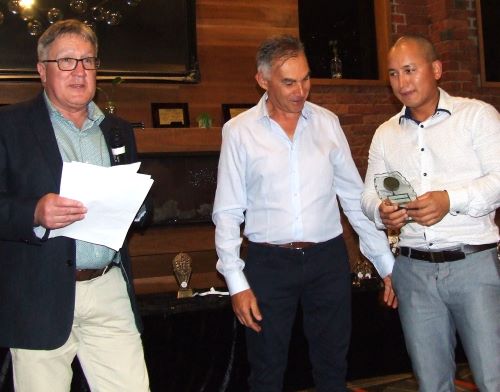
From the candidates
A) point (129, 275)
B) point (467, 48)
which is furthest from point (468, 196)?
point (467, 48)

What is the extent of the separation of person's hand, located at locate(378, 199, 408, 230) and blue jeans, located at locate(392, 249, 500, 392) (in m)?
0.19

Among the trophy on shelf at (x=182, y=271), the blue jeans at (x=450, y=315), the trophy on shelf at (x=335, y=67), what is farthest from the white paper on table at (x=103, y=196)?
the trophy on shelf at (x=335, y=67)

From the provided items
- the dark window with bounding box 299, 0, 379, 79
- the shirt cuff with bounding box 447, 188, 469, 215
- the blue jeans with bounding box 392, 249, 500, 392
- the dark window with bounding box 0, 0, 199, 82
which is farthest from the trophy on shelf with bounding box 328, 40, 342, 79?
the shirt cuff with bounding box 447, 188, 469, 215

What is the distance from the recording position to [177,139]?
15.0 ft

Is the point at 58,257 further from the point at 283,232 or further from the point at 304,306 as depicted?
the point at 304,306

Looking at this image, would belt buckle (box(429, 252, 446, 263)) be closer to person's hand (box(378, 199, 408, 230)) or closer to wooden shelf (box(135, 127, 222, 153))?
person's hand (box(378, 199, 408, 230))

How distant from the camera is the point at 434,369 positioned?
2268 millimetres

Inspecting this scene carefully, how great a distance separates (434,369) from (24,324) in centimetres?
139

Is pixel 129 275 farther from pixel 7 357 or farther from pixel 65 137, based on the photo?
pixel 7 357

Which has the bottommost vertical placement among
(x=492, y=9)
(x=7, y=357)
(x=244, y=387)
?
(x=244, y=387)

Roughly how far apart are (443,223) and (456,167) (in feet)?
0.66

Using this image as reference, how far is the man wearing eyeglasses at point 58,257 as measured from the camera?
1908mm

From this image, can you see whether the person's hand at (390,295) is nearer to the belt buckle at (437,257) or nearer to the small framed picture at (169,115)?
the belt buckle at (437,257)

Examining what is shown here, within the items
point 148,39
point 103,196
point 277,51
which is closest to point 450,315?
point 277,51
